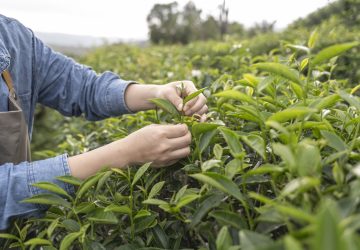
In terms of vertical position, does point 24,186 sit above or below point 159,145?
below

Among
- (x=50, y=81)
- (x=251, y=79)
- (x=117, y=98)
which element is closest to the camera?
(x=251, y=79)

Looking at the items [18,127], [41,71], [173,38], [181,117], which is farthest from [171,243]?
[173,38]

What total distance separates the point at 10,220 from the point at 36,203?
107mm

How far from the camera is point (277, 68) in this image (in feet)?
2.72

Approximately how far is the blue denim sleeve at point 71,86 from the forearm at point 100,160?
0.58 metres

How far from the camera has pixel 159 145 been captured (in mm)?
1101

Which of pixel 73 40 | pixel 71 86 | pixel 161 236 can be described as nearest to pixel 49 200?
pixel 161 236

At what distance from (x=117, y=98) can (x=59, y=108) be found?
0.36 m

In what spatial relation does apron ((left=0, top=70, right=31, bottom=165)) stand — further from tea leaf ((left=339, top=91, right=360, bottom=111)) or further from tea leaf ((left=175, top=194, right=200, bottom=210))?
tea leaf ((left=339, top=91, right=360, bottom=111))

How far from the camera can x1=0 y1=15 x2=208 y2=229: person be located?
1.13m

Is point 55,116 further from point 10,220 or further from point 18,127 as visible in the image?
point 10,220

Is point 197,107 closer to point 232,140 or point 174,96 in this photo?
point 174,96

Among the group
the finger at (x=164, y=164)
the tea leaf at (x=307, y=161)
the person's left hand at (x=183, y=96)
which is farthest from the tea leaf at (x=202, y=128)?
the tea leaf at (x=307, y=161)

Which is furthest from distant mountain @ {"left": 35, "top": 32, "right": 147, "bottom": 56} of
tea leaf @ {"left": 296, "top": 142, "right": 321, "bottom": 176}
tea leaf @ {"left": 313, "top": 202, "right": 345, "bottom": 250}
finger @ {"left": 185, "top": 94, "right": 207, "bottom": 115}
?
tea leaf @ {"left": 313, "top": 202, "right": 345, "bottom": 250}
